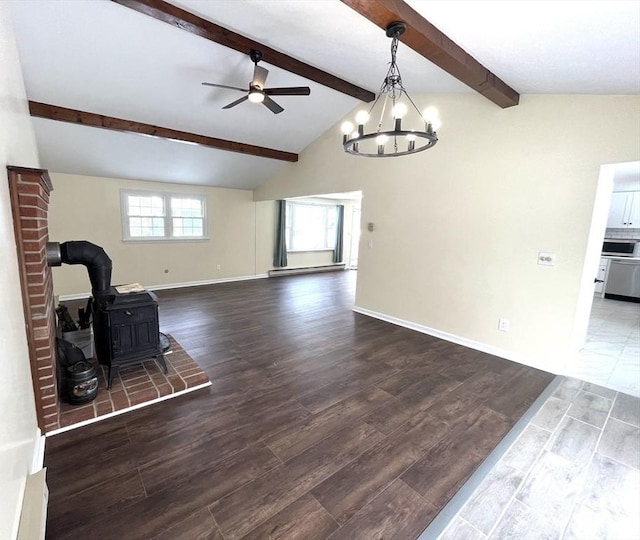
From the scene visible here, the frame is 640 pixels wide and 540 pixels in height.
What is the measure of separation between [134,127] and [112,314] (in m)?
3.10

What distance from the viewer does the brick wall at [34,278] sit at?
5.91ft

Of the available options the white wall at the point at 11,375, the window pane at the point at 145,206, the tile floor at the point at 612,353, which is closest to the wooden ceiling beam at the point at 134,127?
the window pane at the point at 145,206

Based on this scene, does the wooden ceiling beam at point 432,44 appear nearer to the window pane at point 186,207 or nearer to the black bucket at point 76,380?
the black bucket at point 76,380

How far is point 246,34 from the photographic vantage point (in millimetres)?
2998

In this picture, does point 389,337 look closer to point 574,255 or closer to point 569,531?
point 574,255

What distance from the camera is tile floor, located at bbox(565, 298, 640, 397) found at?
302cm

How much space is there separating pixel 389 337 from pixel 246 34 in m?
3.76

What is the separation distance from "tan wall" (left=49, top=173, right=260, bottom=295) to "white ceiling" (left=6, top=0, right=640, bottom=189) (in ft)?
1.94

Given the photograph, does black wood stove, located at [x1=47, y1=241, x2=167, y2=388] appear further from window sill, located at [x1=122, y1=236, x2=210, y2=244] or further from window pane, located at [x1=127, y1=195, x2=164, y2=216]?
window pane, located at [x1=127, y1=195, x2=164, y2=216]

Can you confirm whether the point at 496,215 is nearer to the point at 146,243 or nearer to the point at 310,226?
the point at 310,226

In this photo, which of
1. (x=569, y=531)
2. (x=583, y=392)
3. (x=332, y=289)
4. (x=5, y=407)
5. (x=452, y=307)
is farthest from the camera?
(x=332, y=289)

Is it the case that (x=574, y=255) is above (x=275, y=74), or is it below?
below

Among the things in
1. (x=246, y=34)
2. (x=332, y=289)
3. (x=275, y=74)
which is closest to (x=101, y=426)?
(x=246, y=34)

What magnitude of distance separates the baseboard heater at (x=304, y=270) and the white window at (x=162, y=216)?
212 cm
